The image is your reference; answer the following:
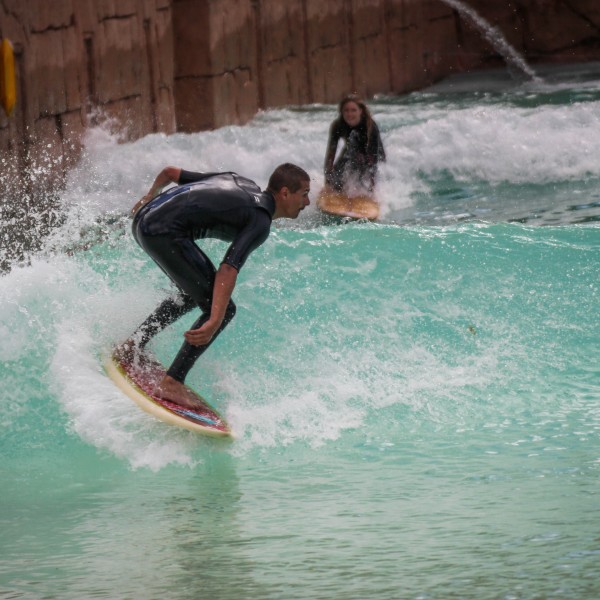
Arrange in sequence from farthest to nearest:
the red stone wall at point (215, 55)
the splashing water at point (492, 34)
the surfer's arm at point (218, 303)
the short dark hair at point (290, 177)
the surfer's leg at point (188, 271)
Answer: the splashing water at point (492, 34)
the red stone wall at point (215, 55)
the surfer's leg at point (188, 271)
the short dark hair at point (290, 177)
the surfer's arm at point (218, 303)

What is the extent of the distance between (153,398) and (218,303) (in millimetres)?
640

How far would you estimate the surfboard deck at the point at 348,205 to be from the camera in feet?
37.1

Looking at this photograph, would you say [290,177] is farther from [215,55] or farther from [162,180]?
[215,55]

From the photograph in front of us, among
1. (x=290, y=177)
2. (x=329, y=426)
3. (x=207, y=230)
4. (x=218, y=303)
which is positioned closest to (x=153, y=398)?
(x=218, y=303)

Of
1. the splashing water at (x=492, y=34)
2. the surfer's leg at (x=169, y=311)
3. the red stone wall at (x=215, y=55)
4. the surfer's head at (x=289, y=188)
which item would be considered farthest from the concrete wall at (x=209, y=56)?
the surfer's head at (x=289, y=188)

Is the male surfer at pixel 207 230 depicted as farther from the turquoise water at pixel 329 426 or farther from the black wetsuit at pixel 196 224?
the turquoise water at pixel 329 426

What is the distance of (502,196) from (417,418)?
22.5 feet

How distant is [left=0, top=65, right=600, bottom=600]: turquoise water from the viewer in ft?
14.7

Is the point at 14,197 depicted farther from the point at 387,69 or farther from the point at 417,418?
the point at 387,69

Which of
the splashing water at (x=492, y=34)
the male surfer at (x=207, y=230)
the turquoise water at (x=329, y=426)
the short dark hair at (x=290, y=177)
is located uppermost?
the splashing water at (x=492, y=34)

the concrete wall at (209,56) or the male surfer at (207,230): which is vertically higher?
the concrete wall at (209,56)

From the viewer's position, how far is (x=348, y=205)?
37.6 ft

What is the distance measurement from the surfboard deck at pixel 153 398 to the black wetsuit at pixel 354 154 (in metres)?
5.33

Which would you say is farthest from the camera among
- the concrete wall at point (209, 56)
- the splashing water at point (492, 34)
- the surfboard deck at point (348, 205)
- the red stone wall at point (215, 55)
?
the splashing water at point (492, 34)
